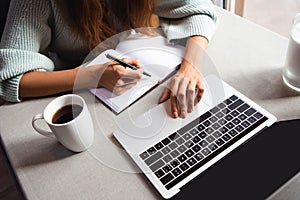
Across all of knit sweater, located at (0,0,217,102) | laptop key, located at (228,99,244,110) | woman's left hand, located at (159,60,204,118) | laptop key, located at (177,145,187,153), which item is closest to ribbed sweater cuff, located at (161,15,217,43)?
knit sweater, located at (0,0,217,102)

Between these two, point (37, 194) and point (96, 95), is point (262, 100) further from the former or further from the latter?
point (37, 194)

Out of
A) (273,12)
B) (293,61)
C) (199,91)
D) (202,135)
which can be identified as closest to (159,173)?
(202,135)

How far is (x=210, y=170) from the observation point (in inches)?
21.8

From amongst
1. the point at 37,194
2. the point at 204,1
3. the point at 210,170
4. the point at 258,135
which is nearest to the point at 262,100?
the point at 258,135

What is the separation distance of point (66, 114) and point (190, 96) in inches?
10.5

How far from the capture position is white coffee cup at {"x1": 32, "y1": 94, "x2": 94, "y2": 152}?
546mm

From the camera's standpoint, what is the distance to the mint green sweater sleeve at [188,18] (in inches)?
31.9

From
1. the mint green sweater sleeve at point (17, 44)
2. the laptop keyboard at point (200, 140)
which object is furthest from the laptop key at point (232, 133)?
the mint green sweater sleeve at point (17, 44)

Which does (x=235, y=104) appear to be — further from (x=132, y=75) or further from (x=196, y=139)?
(x=132, y=75)

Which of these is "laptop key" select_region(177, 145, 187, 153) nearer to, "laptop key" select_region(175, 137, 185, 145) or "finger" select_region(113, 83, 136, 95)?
"laptop key" select_region(175, 137, 185, 145)

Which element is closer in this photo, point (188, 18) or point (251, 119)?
point (251, 119)

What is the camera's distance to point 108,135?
0.63m

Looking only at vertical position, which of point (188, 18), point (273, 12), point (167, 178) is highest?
point (188, 18)

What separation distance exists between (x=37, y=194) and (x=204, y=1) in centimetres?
65
